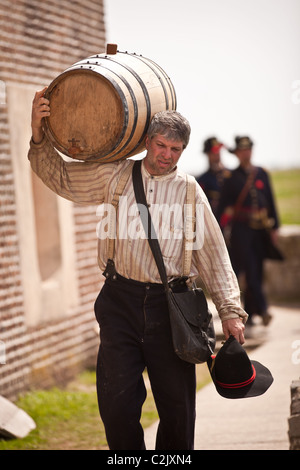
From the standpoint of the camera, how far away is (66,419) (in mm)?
6590

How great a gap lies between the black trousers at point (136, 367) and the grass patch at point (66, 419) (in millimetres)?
1621

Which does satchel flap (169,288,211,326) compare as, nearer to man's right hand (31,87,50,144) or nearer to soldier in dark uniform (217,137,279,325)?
man's right hand (31,87,50,144)

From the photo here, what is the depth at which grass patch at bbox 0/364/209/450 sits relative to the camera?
5.84 metres

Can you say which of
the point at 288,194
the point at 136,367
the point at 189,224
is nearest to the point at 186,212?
the point at 189,224

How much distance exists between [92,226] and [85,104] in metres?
4.49

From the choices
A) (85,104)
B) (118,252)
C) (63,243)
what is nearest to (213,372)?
(118,252)

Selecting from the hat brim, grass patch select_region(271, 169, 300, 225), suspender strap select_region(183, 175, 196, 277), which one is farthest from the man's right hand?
grass patch select_region(271, 169, 300, 225)

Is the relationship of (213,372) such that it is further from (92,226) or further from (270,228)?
(270,228)

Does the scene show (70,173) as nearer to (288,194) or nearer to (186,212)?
(186,212)

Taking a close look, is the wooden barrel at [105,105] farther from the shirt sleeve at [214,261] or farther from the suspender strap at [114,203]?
the shirt sleeve at [214,261]

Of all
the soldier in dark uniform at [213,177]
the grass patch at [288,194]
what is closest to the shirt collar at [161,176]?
the soldier in dark uniform at [213,177]

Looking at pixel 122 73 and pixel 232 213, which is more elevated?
pixel 122 73

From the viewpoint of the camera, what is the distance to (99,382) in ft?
13.9

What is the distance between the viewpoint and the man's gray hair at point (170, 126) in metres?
4.08
